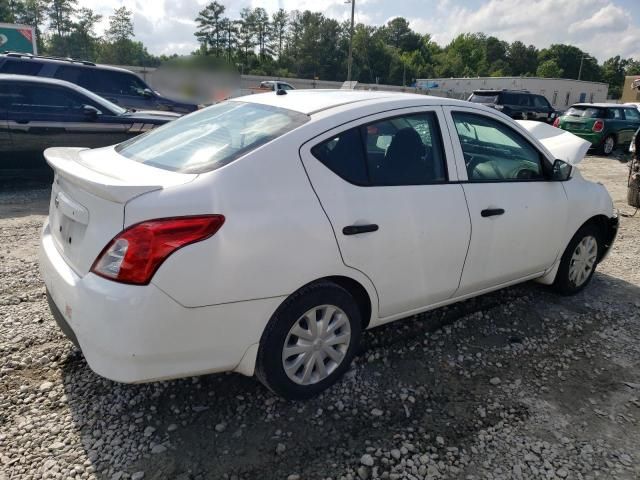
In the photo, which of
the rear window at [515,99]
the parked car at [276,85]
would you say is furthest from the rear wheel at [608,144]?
the parked car at [276,85]

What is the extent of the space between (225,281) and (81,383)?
127cm

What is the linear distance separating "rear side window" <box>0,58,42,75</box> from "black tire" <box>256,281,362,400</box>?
9197 mm

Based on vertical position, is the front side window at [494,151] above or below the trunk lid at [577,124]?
above

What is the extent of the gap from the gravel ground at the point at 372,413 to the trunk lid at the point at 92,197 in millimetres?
828

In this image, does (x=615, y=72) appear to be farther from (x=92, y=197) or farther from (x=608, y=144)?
(x=92, y=197)

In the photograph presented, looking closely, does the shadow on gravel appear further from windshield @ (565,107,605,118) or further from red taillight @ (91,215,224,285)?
windshield @ (565,107,605,118)

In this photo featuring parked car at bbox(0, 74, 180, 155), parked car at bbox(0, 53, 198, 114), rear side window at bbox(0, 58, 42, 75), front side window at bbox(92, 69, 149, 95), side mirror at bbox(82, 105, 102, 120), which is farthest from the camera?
front side window at bbox(92, 69, 149, 95)

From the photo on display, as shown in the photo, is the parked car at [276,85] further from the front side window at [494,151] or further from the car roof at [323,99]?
the front side window at [494,151]

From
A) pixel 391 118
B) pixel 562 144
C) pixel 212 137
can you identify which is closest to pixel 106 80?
pixel 212 137

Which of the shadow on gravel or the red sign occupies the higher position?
the red sign

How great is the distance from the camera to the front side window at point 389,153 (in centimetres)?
262

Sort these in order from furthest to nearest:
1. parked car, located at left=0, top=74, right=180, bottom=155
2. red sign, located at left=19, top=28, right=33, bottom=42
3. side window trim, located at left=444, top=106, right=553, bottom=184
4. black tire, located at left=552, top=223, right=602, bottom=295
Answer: red sign, located at left=19, top=28, right=33, bottom=42, parked car, located at left=0, top=74, right=180, bottom=155, black tire, located at left=552, top=223, right=602, bottom=295, side window trim, located at left=444, top=106, right=553, bottom=184

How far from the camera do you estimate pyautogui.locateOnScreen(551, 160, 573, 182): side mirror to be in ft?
12.0

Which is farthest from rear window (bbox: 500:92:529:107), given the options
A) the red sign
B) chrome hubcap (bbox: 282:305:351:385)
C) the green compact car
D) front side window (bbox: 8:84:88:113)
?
the red sign
